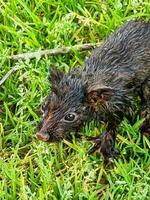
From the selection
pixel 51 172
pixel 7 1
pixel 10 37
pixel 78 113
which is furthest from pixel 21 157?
pixel 7 1

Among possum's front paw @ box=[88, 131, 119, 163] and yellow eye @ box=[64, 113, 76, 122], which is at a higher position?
yellow eye @ box=[64, 113, 76, 122]

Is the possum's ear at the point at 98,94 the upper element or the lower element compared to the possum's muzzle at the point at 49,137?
upper

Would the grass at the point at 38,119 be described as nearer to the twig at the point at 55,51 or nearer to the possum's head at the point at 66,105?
the twig at the point at 55,51

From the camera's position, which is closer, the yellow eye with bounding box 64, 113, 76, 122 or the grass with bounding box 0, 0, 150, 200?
the yellow eye with bounding box 64, 113, 76, 122

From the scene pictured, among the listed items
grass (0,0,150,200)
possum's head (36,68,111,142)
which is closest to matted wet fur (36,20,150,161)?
possum's head (36,68,111,142)

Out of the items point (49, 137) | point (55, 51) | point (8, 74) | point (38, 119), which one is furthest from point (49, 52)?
point (49, 137)

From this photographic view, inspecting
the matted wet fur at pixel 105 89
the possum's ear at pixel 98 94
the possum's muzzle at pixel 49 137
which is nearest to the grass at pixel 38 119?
the matted wet fur at pixel 105 89

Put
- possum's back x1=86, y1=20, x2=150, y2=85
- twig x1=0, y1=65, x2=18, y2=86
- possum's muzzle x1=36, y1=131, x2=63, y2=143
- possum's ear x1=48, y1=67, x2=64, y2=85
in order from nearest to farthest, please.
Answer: possum's muzzle x1=36, y1=131, x2=63, y2=143
possum's ear x1=48, y1=67, x2=64, y2=85
possum's back x1=86, y1=20, x2=150, y2=85
twig x1=0, y1=65, x2=18, y2=86

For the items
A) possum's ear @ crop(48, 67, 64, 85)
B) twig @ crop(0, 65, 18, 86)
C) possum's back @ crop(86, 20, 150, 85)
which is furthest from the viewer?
twig @ crop(0, 65, 18, 86)

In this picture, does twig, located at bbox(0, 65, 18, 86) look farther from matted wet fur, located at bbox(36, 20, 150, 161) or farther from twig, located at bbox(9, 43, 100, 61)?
matted wet fur, located at bbox(36, 20, 150, 161)

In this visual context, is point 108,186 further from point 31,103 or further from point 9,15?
point 9,15
